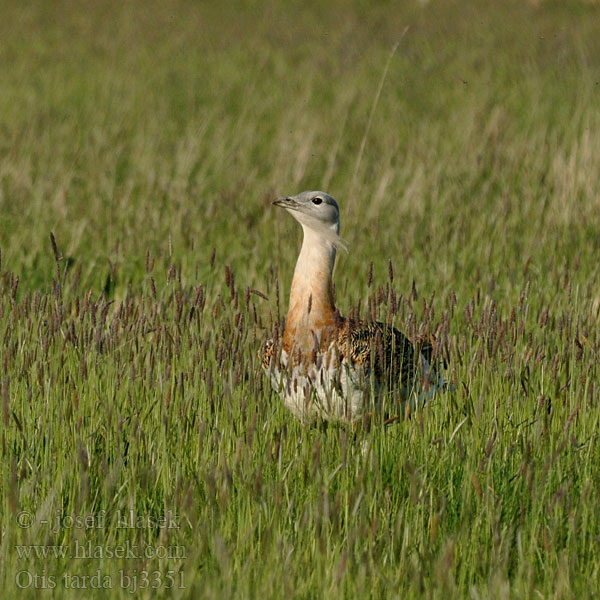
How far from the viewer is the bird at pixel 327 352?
385 cm

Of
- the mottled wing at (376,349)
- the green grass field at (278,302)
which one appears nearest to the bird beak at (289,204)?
the green grass field at (278,302)

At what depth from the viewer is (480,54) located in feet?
48.0

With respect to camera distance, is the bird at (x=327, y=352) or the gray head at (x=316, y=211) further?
the gray head at (x=316, y=211)

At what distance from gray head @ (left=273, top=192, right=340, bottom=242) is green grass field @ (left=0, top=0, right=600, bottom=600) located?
404 mm

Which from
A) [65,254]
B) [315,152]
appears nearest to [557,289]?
[65,254]

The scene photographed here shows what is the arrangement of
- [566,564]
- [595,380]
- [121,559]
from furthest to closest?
1. [595,380]
2. [121,559]
3. [566,564]

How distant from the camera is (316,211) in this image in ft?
14.8

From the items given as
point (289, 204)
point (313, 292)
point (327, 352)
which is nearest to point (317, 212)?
point (289, 204)

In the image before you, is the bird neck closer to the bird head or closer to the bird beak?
the bird head

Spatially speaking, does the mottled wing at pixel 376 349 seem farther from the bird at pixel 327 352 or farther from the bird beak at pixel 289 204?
the bird beak at pixel 289 204

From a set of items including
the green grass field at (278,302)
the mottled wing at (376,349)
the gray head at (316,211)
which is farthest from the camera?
the gray head at (316,211)

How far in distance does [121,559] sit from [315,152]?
23.4 ft

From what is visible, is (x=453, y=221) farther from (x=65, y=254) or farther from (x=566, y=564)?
(x=566, y=564)

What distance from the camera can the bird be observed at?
12.6ft
